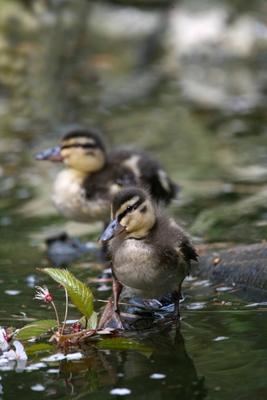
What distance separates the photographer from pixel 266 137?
10.1 meters

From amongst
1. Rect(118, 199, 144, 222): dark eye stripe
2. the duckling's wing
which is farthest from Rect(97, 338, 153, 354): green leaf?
Rect(118, 199, 144, 222): dark eye stripe

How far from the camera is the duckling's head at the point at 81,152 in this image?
693 cm

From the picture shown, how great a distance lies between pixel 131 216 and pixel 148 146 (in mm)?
5459

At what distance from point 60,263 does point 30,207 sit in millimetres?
1587

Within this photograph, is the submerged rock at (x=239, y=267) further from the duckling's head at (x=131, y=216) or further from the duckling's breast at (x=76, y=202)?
the duckling's breast at (x=76, y=202)

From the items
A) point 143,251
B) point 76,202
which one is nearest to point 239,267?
point 143,251

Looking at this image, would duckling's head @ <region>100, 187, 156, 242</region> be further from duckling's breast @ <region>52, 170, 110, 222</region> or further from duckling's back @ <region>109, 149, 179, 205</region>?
duckling's breast @ <region>52, 170, 110, 222</region>

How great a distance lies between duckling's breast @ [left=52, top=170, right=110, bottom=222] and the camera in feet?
22.1

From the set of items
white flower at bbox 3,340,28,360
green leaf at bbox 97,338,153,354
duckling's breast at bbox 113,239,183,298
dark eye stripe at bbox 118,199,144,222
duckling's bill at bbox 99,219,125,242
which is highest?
dark eye stripe at bbox 118,199,144,222

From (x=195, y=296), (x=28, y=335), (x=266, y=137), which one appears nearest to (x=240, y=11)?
(x=266, y=137)

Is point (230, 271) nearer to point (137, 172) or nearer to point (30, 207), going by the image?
point (137, 172)

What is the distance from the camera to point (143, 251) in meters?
4.63

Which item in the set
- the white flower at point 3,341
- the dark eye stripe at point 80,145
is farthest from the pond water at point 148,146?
the dark eye stripe at point 80,145

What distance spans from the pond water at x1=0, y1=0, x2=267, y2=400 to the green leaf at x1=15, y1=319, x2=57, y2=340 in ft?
0.32
